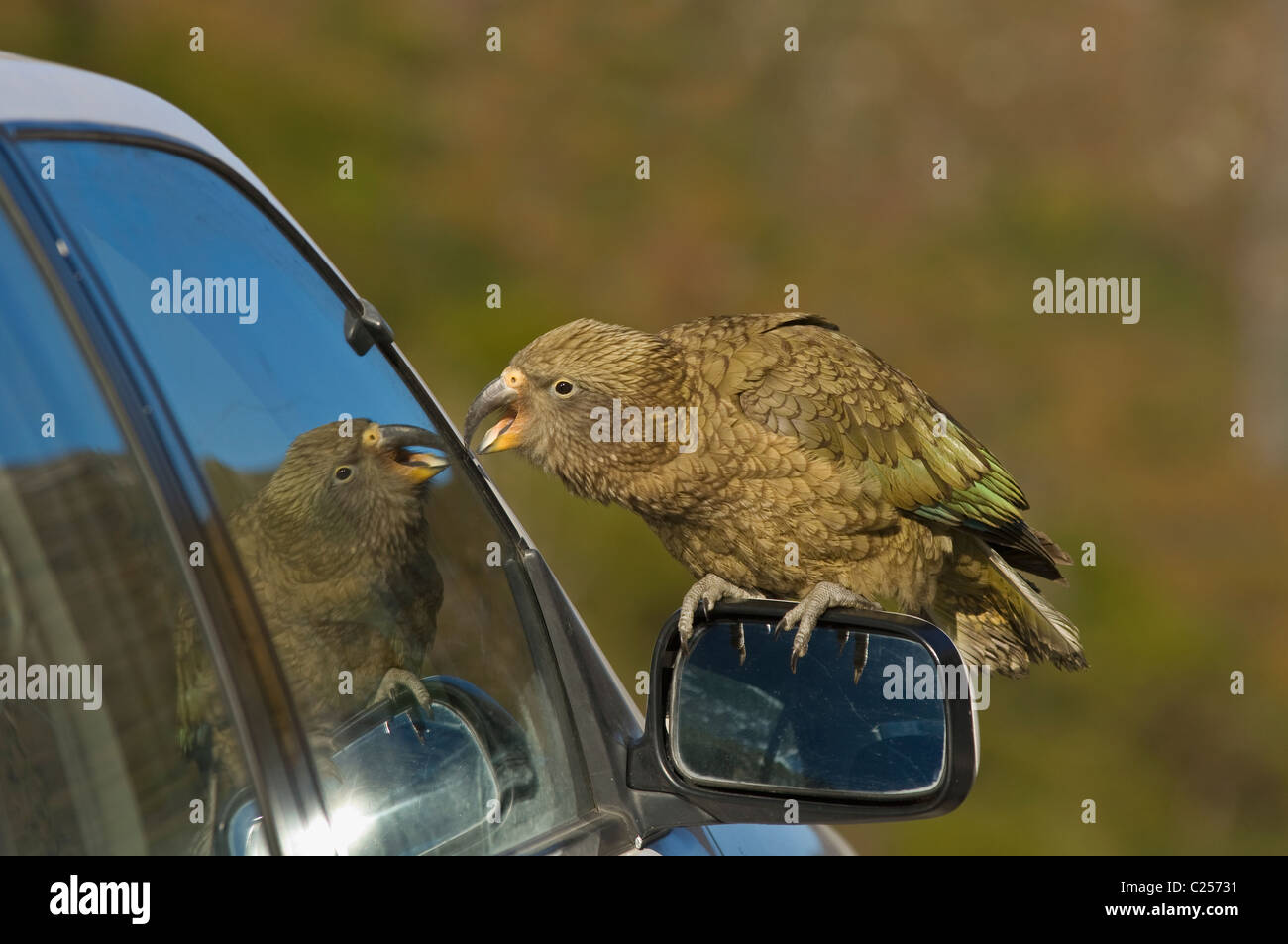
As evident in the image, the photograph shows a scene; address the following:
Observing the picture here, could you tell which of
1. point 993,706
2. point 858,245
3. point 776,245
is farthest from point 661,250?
point 993,706

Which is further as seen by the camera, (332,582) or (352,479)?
(352,479)

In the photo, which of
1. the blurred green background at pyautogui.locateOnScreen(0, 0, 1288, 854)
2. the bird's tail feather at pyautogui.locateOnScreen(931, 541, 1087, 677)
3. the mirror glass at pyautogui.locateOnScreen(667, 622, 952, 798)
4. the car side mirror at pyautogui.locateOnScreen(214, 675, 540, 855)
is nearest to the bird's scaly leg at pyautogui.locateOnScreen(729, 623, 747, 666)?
the mirror glass at pyautogui.locateOnScreen(667, 622, 952, 798)

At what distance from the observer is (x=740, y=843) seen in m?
2.04

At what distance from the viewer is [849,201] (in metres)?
10.8

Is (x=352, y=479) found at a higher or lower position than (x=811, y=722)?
higher

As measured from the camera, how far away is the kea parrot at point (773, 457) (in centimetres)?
319

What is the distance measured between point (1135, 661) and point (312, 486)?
7.63m

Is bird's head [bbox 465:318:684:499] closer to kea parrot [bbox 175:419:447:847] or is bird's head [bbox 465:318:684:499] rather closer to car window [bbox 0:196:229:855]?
kea parrot [bbox 175:419:447:847]

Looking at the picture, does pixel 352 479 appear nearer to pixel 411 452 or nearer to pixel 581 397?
pixel 411 452

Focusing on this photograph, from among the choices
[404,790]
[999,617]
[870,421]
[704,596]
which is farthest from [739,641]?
[999,617]

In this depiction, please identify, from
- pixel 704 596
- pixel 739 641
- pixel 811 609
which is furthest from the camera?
pixel 704 596

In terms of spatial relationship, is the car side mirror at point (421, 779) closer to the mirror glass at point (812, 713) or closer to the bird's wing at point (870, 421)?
the mirror glass at point (812, 713)

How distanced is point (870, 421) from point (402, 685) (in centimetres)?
189

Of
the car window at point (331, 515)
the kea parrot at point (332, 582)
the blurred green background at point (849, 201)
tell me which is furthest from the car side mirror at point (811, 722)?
the blurred green background at point (849, 201)
